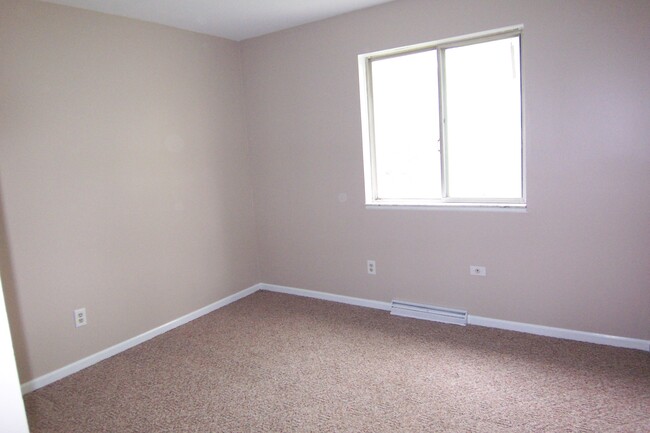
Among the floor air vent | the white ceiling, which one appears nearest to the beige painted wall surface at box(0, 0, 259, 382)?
the white ceiling

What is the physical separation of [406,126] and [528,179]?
3.49 feet

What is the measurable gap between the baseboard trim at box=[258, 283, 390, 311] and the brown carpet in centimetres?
34

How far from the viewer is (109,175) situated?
3236mm

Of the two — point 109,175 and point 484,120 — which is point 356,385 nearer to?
point 484,120

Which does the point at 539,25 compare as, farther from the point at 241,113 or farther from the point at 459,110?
the point at 241,113

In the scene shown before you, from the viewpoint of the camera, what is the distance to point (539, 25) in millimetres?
2889

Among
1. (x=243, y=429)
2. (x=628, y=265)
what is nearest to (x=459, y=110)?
(x=628, y=265)

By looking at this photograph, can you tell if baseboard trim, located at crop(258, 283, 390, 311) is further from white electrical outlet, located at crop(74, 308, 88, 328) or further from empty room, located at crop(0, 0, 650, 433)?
white electrical outlet, located at crop(74, 308, 88, 328)

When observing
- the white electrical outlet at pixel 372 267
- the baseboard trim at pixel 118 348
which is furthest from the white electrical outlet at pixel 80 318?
the white electrical outlet at pixel 372 267

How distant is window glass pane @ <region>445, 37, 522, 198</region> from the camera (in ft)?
10.6

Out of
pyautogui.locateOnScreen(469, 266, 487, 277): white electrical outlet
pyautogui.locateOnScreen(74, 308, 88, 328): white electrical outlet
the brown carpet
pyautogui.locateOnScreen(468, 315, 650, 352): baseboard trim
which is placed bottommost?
the brown carpet

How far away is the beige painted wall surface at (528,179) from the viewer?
2752 mm

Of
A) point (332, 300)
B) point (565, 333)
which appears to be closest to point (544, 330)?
point (565, 333)

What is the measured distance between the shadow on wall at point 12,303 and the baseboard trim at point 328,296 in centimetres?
216
